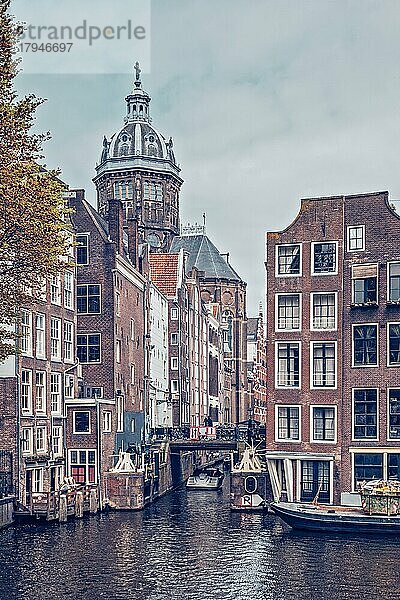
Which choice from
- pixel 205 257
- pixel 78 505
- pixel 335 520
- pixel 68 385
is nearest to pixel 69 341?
pixel 68 385

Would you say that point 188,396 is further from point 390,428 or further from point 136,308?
point 390,428

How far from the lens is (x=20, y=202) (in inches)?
1532

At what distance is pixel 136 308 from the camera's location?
7856 centimetres

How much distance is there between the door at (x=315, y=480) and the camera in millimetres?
58188

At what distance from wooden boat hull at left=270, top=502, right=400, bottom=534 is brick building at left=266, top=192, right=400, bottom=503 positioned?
18.5 feet

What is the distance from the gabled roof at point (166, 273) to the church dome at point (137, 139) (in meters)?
41.1

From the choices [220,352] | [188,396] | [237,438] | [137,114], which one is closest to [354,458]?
[237,438]

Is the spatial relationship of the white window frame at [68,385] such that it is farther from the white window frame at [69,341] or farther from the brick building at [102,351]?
the white window frame at [69,341]

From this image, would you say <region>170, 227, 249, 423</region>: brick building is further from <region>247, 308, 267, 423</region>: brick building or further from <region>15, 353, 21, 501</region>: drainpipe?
<region>15, 353, 21, 501</region>: drainpipe

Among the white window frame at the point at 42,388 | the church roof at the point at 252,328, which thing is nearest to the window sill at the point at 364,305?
the white window frame at the point at 42,388

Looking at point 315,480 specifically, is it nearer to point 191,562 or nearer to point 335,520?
point 335,520

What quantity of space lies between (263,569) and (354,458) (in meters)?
17.2

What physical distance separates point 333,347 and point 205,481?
29.3m

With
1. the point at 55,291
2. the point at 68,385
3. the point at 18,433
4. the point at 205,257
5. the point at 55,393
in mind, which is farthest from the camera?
the point at 205,257
